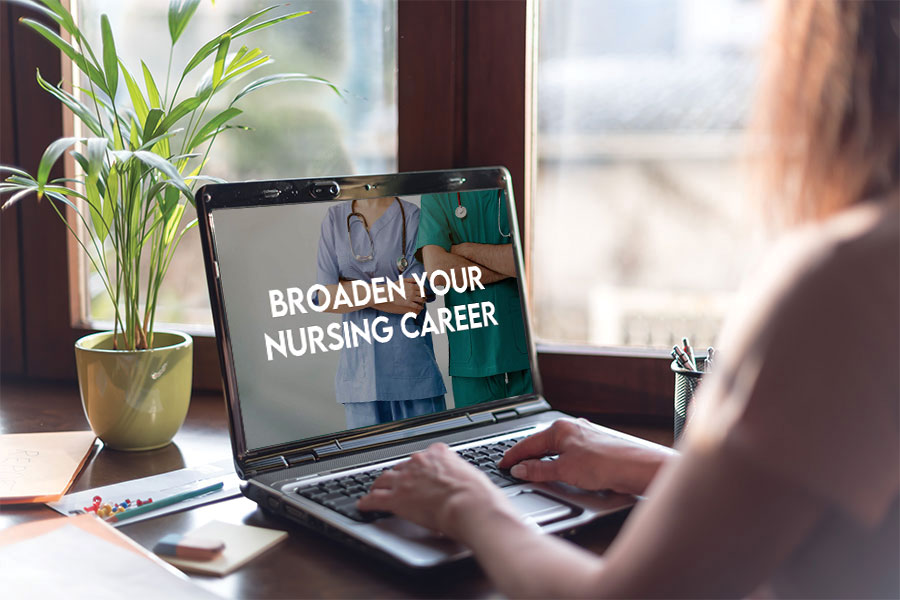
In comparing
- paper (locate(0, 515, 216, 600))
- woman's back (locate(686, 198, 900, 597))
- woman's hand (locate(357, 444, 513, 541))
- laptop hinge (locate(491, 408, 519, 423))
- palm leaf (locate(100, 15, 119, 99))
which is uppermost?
palm leaf (locate(100, 15, 119, 99))

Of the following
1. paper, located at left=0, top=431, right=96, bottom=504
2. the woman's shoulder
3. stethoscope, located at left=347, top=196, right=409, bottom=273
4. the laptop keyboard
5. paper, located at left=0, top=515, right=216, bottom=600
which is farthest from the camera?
stethoscope, located at left=347, top=196, right=409, bottom=273

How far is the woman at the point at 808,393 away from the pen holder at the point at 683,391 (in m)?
0.42

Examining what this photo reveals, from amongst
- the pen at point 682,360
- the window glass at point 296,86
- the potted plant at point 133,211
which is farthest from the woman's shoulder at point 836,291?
the window glass at point 296,86

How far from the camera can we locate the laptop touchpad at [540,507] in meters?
0.80

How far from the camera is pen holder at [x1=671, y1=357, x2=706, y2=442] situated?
3.34 ft

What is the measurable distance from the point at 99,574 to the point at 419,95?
793 mm

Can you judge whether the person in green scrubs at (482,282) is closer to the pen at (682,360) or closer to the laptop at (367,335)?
the laptop at (367,335)

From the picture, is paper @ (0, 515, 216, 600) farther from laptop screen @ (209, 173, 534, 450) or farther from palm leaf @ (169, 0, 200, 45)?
palm leaf @ (169, 0, 200, 45)

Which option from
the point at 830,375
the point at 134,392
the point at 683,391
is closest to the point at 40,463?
the point at 134,392

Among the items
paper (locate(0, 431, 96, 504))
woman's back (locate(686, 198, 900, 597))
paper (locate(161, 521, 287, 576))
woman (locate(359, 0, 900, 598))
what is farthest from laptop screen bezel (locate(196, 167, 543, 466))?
woman's back (locate(686, 198, 900, 597))

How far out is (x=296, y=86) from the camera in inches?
51.6

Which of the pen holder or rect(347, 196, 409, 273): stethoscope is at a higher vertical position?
rect(347, 196, 409, 273): stethoscope

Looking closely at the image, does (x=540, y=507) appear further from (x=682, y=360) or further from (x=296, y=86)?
(x=296, y=86)

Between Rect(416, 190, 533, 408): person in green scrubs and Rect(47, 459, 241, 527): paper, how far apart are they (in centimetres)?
29
